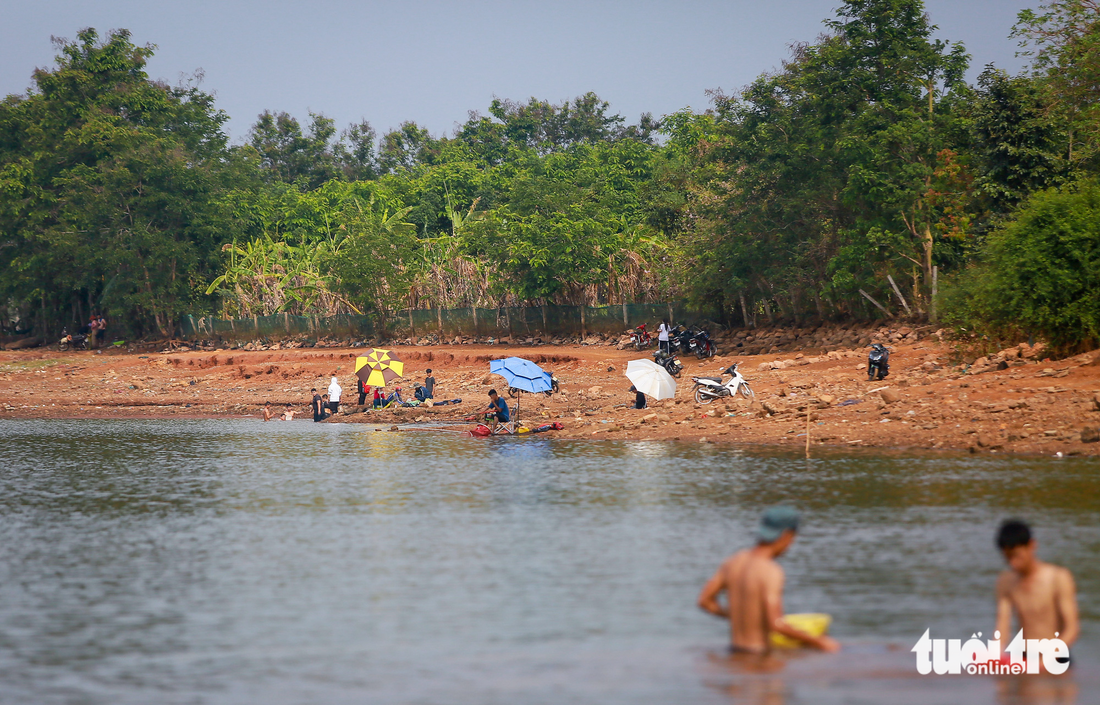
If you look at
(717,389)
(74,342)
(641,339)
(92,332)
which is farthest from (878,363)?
(74,342)

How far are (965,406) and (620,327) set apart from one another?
23369mm

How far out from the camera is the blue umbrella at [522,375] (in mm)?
24656

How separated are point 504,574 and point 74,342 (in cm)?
5422

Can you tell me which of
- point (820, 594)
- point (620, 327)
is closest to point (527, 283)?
point (620, 327)

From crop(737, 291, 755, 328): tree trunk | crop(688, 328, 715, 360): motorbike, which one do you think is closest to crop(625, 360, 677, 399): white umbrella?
crop(688, 328, 715, 360): motorbike

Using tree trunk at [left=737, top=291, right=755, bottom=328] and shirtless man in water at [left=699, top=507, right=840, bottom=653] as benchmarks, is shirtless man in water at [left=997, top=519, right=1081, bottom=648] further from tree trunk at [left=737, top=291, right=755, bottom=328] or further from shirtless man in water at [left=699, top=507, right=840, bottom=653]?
tree trunk at [left=737, top=291, right=755, bottom=328]

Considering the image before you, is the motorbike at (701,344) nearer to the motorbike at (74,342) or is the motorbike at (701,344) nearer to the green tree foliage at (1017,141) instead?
the green tree foliage at (1017,141)

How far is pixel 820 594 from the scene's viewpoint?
11.1 m

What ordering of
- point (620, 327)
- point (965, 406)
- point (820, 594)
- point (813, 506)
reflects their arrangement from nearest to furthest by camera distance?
point (820, 594) → point (813, 506) → point (965, 406) → point (620, 327)

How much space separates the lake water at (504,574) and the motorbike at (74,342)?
1588 inches

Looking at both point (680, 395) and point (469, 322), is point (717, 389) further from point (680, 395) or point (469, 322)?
point (469, 322)

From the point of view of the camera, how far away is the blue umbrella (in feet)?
80.9

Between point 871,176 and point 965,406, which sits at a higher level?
point 871,176

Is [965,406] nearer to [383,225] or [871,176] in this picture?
[871,176]
